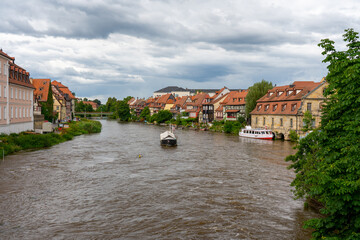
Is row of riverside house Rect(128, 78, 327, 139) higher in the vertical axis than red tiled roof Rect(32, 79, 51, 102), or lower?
lower

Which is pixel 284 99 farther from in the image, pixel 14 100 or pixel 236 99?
pixel 14 100

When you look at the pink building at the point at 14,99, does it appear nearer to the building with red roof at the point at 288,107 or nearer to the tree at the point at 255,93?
the building with red roof at the point at 288,107

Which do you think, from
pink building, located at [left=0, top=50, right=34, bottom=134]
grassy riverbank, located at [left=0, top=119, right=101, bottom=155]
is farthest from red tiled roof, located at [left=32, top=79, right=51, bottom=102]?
grassy riverbank, located at [left=0, top=119, right=101, bottom=155]

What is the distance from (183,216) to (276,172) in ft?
42.9

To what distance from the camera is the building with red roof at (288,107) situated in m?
50.8

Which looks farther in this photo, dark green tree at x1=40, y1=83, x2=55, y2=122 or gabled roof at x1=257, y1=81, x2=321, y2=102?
dark green tree at x1=40, y1=83, x2=55, y2=122

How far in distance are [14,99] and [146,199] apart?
1180 inches

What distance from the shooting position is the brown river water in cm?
1409

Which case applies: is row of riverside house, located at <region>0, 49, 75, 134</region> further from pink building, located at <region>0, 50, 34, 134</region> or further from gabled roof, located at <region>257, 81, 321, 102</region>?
gabled roof, located at <region>257, 81, 321, 102</region>

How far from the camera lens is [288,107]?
55.0m

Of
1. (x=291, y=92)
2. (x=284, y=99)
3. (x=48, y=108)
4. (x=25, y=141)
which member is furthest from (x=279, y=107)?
(x=48, y=108)

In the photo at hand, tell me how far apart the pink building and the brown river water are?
8.24m

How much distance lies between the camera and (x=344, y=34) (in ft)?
32.4

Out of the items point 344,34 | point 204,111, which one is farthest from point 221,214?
point 204,111
